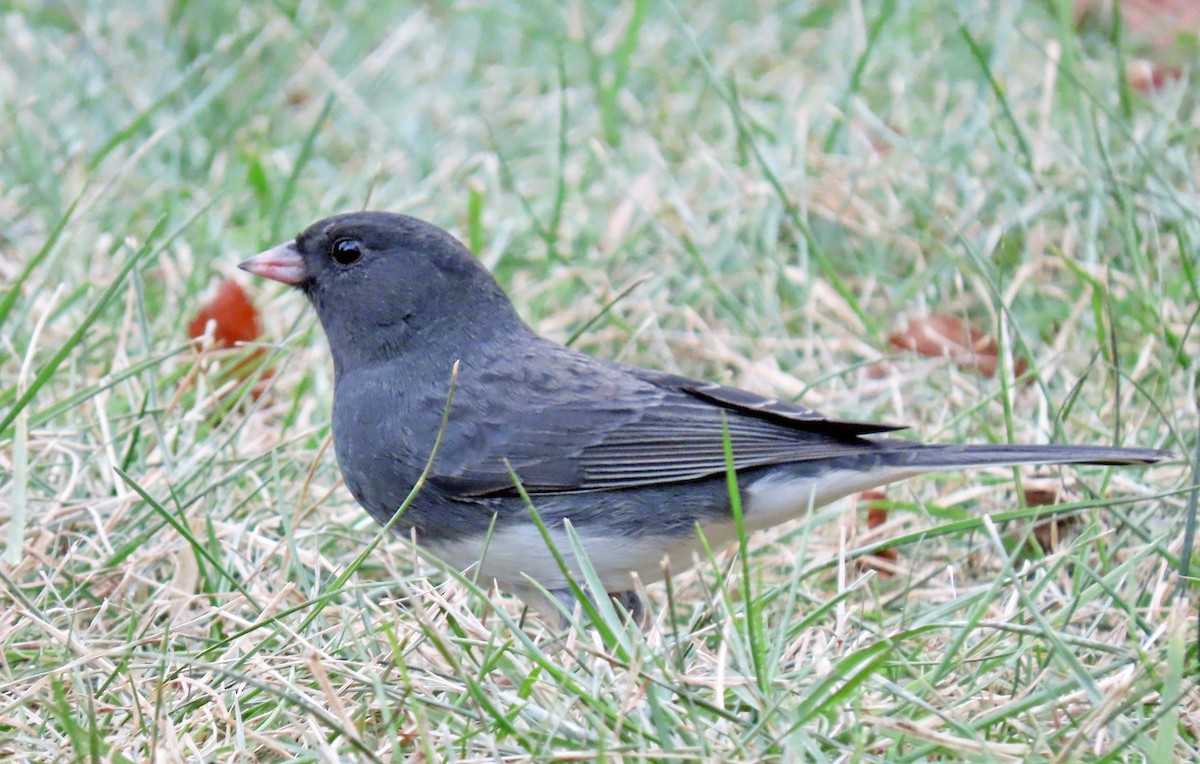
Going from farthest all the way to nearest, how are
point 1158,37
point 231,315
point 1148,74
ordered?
point 1158,37 → point 1148,74 → point 231,315

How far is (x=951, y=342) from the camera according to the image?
366cm

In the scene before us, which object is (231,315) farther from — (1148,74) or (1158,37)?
(1158,37)

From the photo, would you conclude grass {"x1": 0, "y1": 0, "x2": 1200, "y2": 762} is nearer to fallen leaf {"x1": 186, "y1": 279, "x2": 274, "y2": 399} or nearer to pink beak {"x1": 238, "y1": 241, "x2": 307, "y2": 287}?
fallen leaf {"x1": 186, "y1": 279, "x2": 274, "y2": 399}

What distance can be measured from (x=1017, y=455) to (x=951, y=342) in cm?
128

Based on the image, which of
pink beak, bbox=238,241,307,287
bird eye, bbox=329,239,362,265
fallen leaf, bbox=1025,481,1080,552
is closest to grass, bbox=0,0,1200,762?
fallen leaf, bbox=1025,481,1080,552

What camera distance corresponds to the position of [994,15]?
4.84 metres

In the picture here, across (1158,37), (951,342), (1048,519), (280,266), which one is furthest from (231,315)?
(1158,37)

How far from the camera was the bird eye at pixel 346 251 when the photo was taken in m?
3.06

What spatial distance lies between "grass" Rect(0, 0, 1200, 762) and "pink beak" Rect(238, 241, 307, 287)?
25cm

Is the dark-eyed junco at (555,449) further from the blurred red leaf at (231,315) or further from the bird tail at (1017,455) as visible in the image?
the blurred red leaf at (231,315)

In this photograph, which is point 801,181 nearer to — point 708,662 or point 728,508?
point 728,508

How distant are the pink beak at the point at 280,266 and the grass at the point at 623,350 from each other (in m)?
0.25

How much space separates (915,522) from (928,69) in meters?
2.27

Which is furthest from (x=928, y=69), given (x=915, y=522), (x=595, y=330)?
(x=915, y=522)
